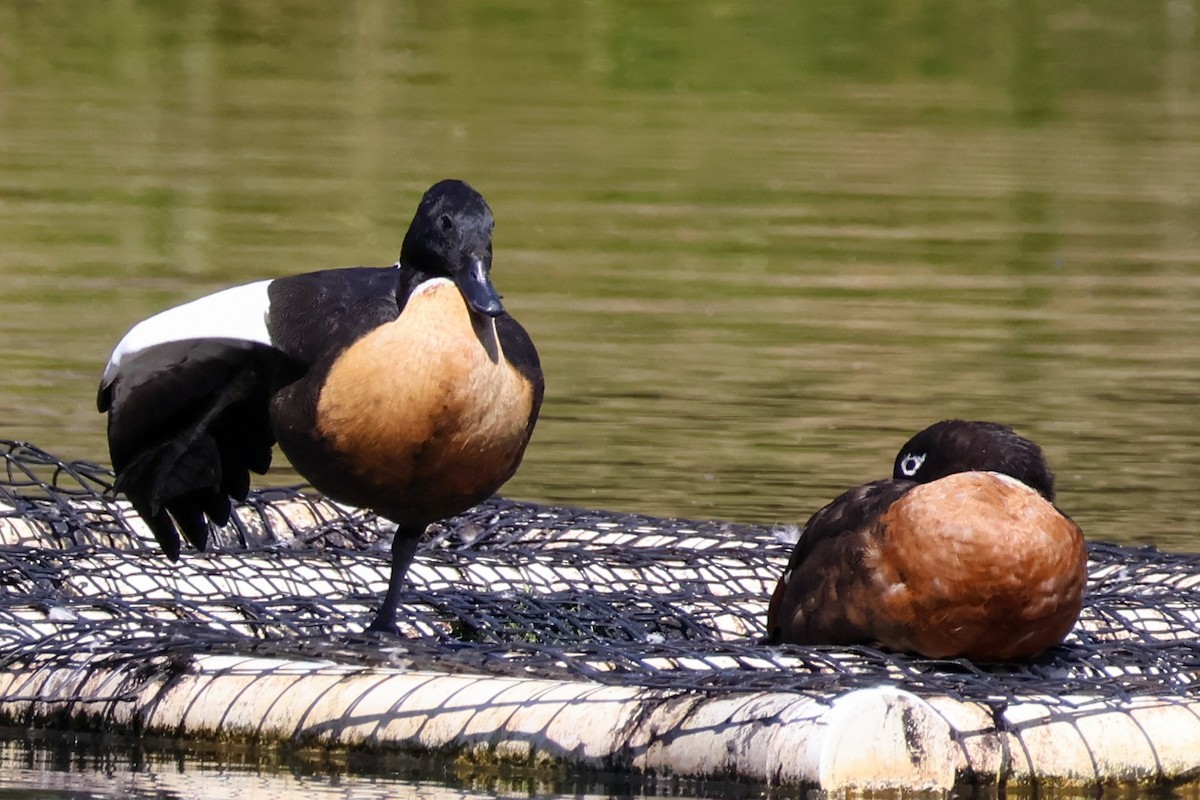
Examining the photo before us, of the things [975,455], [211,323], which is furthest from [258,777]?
[975,455]

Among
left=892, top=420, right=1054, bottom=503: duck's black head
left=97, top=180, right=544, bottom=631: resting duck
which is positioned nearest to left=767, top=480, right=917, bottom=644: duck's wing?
left=892, top=420, right=1054, bottom=503: duck's black head

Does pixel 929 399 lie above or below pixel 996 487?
below

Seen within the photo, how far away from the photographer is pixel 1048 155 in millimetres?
22328

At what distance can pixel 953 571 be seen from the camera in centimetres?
598

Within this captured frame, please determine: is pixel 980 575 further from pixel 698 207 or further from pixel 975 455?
pixel 698 207

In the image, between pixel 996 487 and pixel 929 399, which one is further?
pixel 929 399

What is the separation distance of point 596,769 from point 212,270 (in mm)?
9327

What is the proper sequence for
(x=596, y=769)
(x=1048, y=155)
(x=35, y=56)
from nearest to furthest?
(x=596, y=769)
(x=1048, y=155)
(x=35, y=56)

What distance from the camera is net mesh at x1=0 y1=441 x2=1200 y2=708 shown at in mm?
5906

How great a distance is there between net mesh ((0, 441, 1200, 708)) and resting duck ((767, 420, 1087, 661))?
0.08 m

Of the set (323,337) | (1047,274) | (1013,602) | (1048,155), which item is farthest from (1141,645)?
(1048,155)

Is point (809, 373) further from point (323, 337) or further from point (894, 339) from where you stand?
point (323, 337)

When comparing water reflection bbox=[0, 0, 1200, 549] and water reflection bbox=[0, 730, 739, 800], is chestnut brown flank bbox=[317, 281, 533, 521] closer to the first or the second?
water reflection bbox=[0, 730, 739, 800]

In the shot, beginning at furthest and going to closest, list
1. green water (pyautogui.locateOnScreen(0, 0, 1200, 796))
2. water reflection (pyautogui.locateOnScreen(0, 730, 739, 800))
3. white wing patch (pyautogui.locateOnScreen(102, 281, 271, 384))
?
1. green water (pyautogui.locateOnScreen(0, 0, 1200, 796))
2. white wing patch (pyautogui.locateOnScreen(102, 281, 271, 384))
3. water reflection (pyautogui.locateOnScreen(0, 730, 739, 800))
